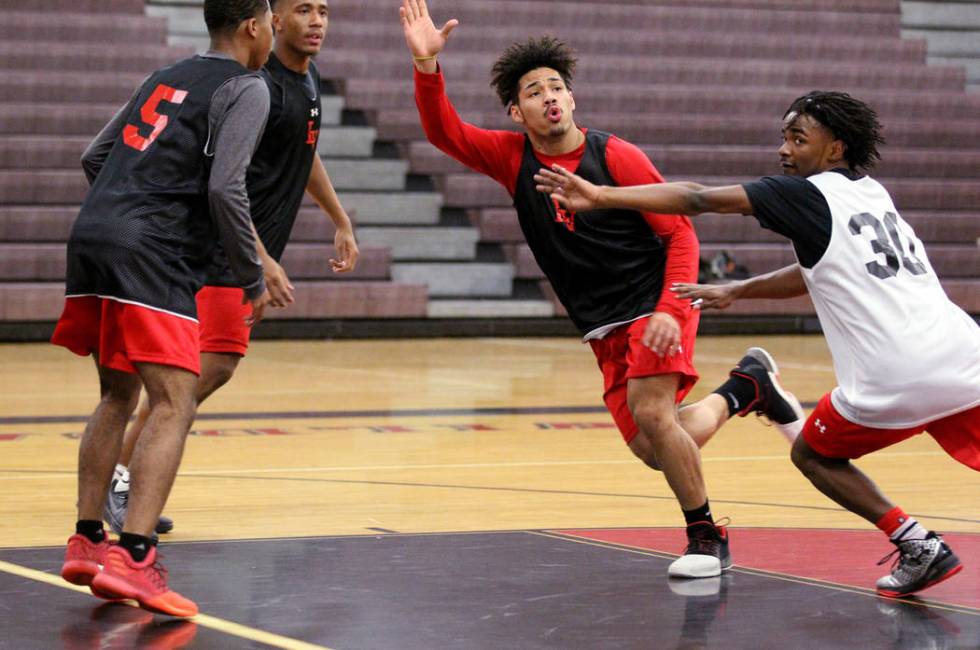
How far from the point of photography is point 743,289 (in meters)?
4.20

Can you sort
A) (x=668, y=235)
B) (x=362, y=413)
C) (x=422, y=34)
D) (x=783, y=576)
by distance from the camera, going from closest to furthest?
(x=783, y=576), (x=668, y=235), (x=422, y=34), (x=362, y=413)

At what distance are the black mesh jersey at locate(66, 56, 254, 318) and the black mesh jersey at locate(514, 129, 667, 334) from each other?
1004 mm

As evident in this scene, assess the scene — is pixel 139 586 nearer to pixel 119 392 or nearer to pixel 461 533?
pixel 119 392

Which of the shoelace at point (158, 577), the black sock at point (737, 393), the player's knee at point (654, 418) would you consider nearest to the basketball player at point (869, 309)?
the player's knee at point (654, 418)

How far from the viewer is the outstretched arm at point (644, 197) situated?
3879 mm

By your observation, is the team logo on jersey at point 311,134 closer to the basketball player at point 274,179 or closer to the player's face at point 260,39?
the basketball player at point 274,179

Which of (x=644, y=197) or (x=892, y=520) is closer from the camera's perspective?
(x=644, y=197)

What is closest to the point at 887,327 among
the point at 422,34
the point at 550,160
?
the point at 550,160

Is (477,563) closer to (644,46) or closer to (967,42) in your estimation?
(644,46)

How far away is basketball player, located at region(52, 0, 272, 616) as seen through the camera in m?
3.83

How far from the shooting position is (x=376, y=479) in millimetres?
6113

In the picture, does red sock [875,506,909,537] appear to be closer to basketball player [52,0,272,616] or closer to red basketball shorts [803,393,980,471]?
red basketball shorts [803,393,980,471]

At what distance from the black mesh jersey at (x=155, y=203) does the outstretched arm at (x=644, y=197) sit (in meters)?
0.79

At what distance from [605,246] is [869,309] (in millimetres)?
857
